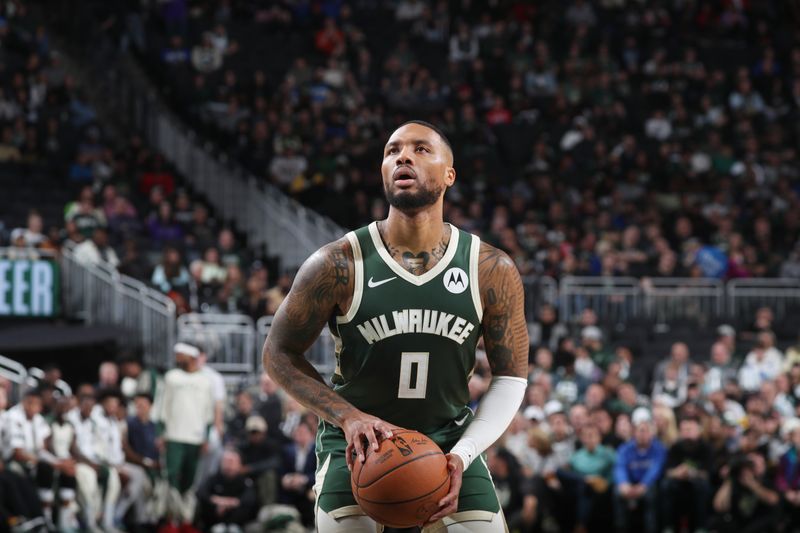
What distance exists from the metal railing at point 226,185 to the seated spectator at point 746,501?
295 inches

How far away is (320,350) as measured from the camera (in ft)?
56.4

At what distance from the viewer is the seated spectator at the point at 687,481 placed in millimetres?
13312

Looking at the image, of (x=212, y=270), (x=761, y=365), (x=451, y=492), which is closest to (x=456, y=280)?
(x=451, y=492)

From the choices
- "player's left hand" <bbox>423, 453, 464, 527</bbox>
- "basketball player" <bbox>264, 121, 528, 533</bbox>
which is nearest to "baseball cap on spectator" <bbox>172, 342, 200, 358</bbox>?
"basketball player" <bbox>264, 121, 528, 533</bbox>

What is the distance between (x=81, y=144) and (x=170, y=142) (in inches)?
78.6

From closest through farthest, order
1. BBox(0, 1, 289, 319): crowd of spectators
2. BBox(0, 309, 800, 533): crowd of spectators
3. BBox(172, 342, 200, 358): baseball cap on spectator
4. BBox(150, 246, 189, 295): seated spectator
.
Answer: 1. BBox(0, 309, 800, 533): crowd of spectators
2. BBox(172, 342, 200, 358): baseball cap on spectator
3. BBox(150, 246, 189, 295): seated spectator
4. BBox(0, 1, 289, 319): crowd of spectators

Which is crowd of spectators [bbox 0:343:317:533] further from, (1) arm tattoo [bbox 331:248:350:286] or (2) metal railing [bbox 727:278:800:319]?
(1) arm tattoo [bbox 331:248:350:286]

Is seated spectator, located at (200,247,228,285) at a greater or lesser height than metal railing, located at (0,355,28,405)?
greater

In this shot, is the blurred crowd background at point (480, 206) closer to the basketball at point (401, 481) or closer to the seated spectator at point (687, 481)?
the seated spectator at point (687, 481)

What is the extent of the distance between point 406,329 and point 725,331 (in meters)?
11.9

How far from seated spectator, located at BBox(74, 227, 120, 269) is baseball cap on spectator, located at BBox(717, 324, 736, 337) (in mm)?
7294

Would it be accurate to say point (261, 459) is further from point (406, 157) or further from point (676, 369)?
point (406, 157)

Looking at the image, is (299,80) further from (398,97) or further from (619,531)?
(619,531)

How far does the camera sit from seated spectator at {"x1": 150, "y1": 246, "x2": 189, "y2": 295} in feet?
55.0
